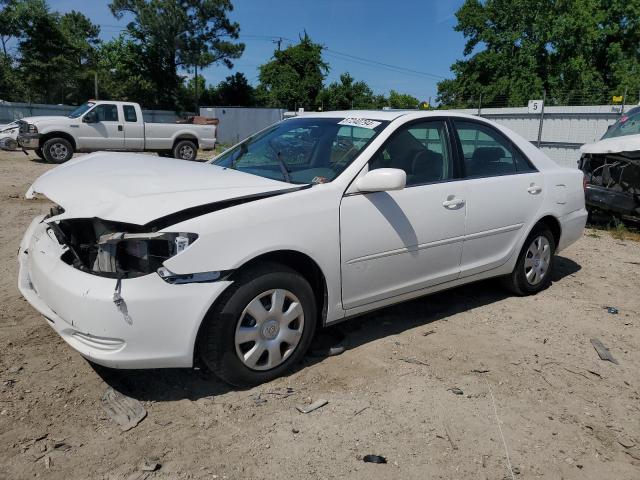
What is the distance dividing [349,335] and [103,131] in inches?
550

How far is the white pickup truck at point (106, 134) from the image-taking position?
1445cm

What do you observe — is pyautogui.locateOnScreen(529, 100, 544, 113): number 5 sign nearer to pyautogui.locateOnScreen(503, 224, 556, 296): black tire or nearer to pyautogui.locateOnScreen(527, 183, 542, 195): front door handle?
pyautogui.locateOnScreen(503, 224, 556, 296): black tire

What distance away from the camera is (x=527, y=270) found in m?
4.77

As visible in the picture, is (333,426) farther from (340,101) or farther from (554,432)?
(340,101)

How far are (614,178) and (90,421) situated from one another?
25.2 ft

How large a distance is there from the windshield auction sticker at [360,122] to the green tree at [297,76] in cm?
4214

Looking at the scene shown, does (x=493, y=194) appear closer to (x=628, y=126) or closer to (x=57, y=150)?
(x=628, y=126)

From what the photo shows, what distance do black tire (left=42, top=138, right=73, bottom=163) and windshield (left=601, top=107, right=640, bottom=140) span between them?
44.6 feet

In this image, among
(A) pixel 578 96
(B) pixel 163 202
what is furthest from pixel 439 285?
(A) pixel 578 96

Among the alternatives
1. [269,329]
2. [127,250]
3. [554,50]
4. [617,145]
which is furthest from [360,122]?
[554,50]

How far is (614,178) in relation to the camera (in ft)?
25.1

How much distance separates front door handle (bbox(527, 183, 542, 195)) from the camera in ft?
14.8

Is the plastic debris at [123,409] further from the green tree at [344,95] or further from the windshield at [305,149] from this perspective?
the green tree at [344,95]

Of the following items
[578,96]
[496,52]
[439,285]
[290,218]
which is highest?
[496,52]
